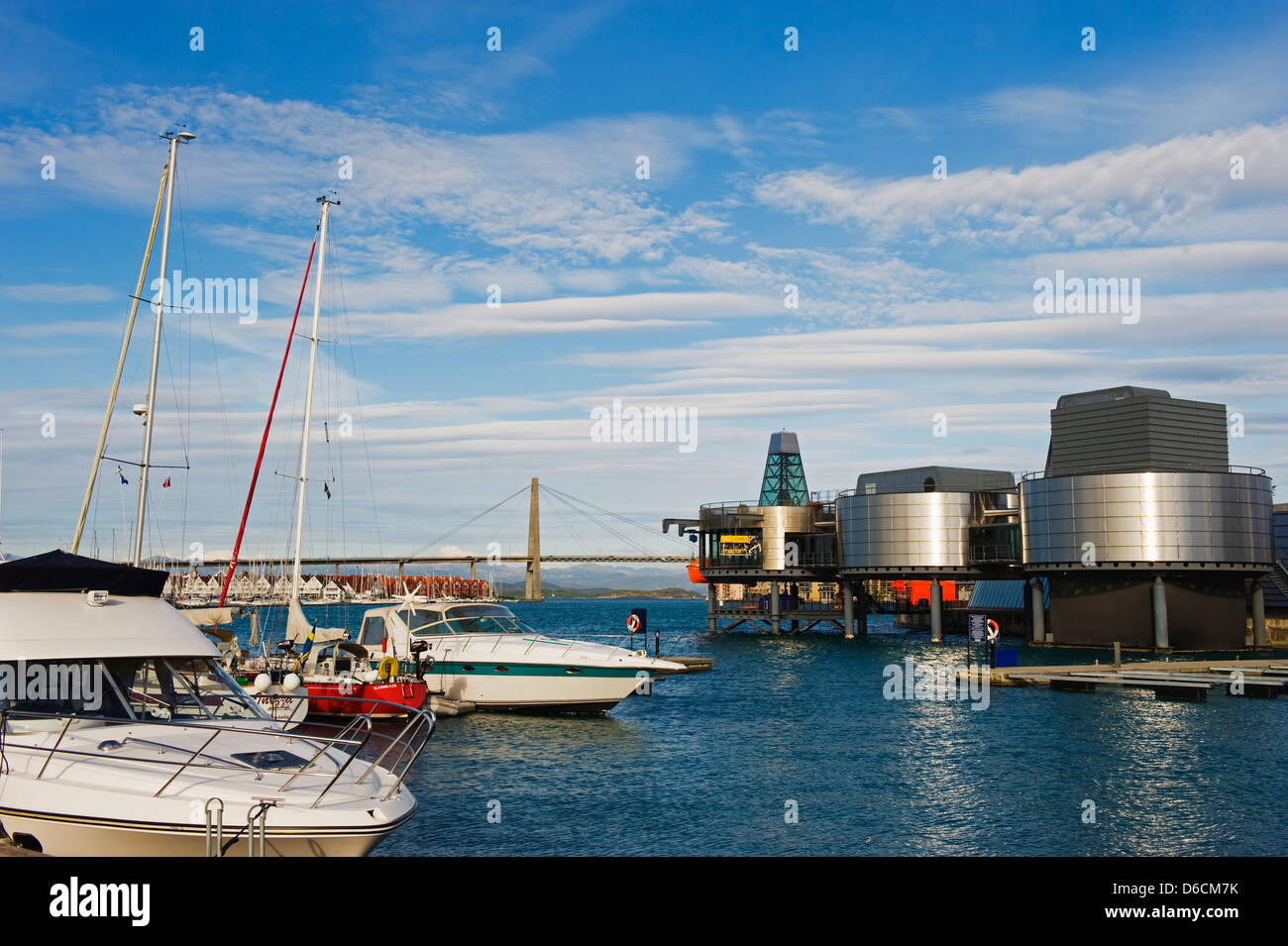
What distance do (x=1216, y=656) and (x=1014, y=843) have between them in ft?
183

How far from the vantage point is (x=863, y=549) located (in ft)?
292

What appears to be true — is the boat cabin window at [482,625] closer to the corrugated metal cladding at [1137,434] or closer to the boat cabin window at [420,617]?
the boat cabin window at [420,617]

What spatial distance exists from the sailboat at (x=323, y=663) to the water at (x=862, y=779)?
92.1 inches

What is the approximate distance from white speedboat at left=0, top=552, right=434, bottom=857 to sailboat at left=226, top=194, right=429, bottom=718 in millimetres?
15503

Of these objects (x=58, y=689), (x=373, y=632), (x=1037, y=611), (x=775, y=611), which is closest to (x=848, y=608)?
(x=775, y=611)

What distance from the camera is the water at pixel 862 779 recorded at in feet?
71.5

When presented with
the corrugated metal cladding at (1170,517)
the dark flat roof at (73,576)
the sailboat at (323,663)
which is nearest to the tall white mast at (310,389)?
the sailboat at (323,663)

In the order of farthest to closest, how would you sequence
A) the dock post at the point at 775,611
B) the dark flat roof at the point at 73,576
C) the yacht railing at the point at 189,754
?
the dock post at the point at 775,611 → the dark flat roof at the point at 73,576 → the yacht railing at the point at 189,754

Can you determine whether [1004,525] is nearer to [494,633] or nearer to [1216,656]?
[1216,656]

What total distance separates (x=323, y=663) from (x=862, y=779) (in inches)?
851

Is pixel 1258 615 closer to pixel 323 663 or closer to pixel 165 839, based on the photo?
pixel 323 663

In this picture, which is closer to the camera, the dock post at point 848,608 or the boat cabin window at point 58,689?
the boat cabin window at point 58,689
